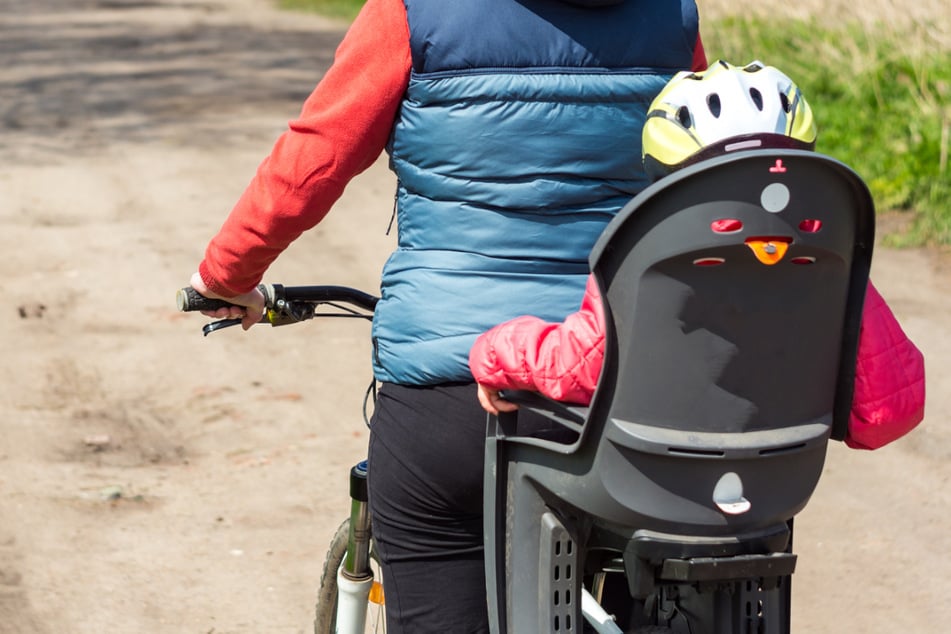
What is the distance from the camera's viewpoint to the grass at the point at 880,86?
864 centimetres

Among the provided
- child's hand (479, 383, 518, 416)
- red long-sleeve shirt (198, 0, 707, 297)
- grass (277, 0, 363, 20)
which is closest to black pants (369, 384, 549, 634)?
child's hand (479, 383, 518, 416)

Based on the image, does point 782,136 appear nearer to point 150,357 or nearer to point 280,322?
point 280,322

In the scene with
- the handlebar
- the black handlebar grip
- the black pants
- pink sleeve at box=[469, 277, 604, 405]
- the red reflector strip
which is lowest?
the black pants

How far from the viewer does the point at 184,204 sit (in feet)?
30.7

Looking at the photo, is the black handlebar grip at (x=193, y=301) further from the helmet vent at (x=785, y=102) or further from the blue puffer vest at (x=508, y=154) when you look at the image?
the helmet vent at (x=785, y=102)

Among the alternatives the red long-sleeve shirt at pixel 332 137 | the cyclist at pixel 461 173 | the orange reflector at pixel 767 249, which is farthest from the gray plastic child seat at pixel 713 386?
the red long-sleeve shirt at pixel 332 137

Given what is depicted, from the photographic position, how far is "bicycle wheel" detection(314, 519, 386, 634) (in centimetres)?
328

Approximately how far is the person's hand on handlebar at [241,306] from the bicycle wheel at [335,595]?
572mm

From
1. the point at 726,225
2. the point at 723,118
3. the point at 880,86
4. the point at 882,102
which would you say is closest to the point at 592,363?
the point at 726,225

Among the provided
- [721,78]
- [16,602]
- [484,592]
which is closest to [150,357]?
[16,602]

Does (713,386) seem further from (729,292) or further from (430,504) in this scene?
(430,504)

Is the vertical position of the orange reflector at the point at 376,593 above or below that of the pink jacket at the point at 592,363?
below

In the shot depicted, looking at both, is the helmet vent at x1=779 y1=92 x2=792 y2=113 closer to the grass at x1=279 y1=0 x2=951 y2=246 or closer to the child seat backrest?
the child seat backrest

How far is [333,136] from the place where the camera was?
2.37 m
